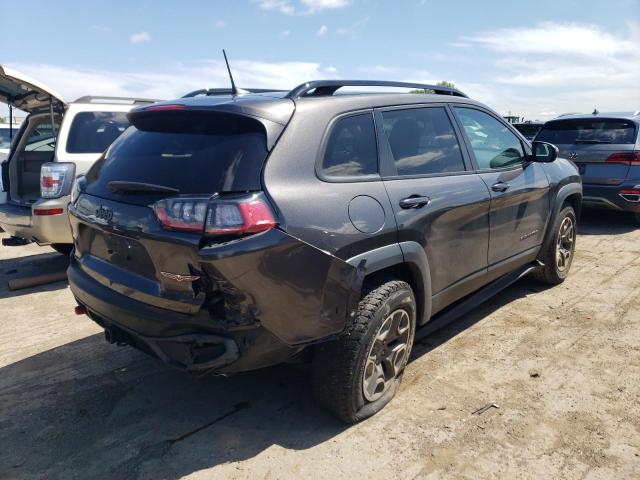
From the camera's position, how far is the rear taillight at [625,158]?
7.11 metres

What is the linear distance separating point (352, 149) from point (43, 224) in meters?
3.75

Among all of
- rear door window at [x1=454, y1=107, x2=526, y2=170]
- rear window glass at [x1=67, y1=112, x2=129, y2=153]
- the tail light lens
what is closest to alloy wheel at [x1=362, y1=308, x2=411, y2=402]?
Result: rear door window at [x1=454, y1=107, x2=526, y2=170]

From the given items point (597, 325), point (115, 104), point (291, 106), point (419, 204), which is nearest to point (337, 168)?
point (291, 106)

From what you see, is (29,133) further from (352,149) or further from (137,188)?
(352,149)

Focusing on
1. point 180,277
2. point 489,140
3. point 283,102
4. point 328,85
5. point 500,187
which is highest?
point 328,85

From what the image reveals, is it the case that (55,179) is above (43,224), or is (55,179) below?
above

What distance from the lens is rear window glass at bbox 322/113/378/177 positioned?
267cm

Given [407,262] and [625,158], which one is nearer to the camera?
[407,262]

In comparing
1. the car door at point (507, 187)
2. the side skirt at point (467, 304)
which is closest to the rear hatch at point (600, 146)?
the car door at point (507, 187)

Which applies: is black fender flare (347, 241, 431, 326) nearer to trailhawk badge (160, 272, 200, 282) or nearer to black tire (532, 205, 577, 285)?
trailhawk badge (160, 272, 200, 282)

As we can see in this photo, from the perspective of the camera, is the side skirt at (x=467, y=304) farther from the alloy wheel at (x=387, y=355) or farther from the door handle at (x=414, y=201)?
the door handle at (x=414, y=201)

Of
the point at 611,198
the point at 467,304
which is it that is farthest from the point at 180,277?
the point at 611,198

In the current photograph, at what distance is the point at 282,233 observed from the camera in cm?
231

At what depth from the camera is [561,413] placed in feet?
9.62
